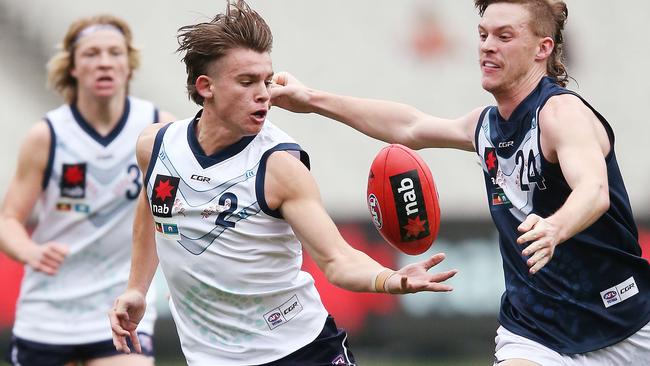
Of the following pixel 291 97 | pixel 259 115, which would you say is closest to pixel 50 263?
pixel 291 97

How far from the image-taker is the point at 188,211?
5309 millimetres

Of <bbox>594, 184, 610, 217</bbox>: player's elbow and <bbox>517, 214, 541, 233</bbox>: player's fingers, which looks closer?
<bbox>517, 214, 541, 233</bbox>: player's fingers

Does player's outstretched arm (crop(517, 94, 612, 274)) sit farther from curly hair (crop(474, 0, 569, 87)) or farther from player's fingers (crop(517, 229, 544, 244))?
curly hair (crop(474, 0, 569, 87))

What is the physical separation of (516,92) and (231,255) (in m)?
1.48

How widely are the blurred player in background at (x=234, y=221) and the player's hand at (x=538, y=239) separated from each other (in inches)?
39.9

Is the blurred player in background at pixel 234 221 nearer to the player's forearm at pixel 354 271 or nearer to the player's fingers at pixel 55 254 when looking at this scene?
the player's forearm at pixel 354 271

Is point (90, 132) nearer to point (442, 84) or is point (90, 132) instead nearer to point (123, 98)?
point (123, 98)

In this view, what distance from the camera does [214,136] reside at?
17.7ft

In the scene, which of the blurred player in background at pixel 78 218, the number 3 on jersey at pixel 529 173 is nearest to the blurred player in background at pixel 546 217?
the number 3 on jersey at pixel 529 173

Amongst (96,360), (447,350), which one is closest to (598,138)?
(96,360)

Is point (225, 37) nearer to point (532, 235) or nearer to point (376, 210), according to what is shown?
point (376, 210)

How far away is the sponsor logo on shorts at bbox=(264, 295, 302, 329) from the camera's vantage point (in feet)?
17.5

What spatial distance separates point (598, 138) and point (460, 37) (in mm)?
8817

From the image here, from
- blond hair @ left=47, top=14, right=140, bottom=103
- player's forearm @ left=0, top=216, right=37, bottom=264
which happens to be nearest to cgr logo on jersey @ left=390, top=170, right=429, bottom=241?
player's forearm @ left=0, top=216, right=37, bottom=264
